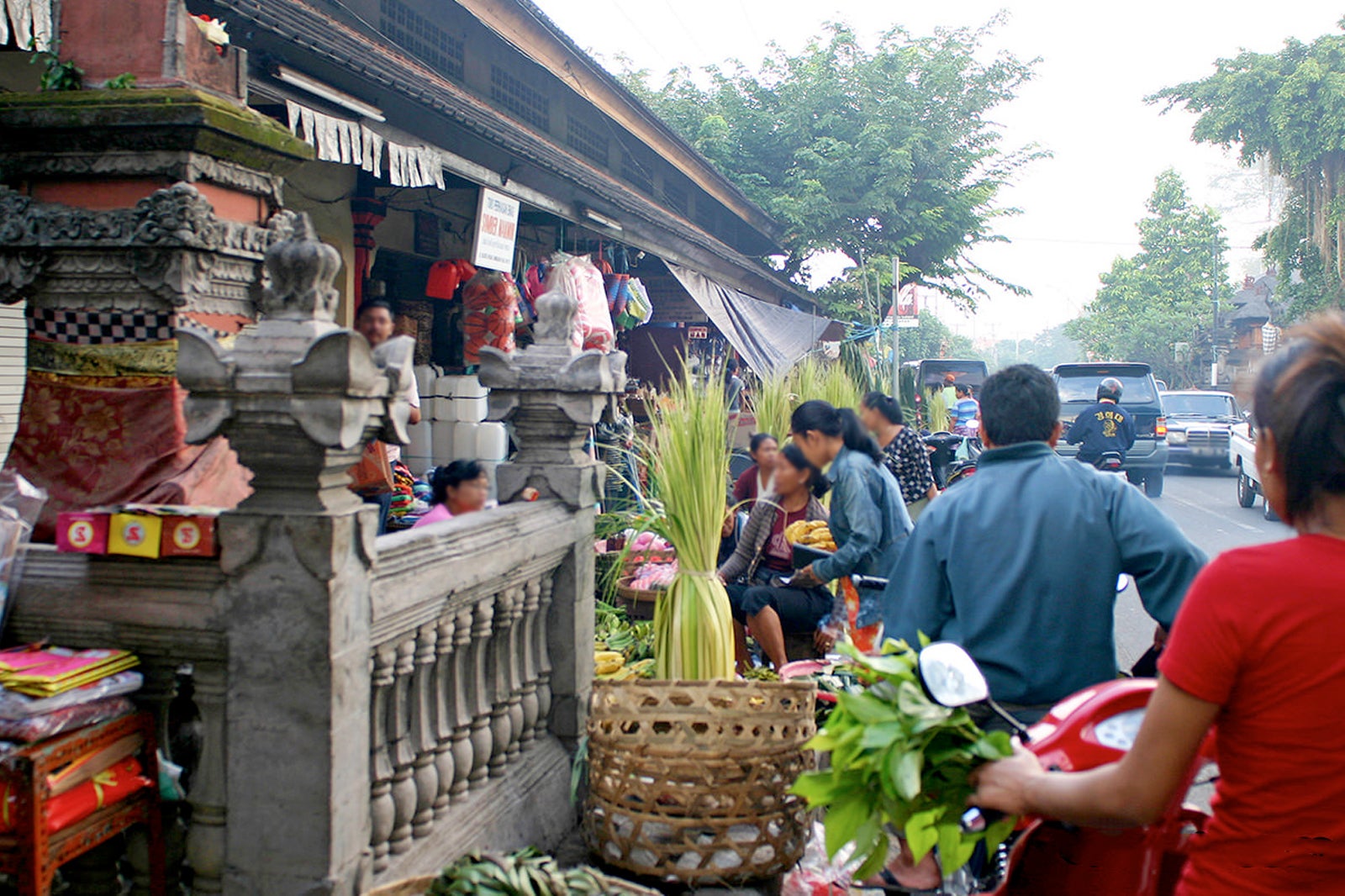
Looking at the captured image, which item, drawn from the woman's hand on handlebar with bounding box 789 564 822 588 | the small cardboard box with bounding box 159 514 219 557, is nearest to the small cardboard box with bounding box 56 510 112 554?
the small cardboard box with bounding box 159 514 219 557

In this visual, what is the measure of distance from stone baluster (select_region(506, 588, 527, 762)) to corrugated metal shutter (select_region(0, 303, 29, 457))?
4146 mm

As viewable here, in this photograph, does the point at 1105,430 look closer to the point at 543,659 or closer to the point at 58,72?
the point at 543,659

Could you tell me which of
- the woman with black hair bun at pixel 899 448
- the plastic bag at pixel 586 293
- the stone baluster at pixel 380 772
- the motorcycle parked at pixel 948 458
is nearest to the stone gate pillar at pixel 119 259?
the stone baluster at pixel 380 772

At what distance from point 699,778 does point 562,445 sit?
1.43m

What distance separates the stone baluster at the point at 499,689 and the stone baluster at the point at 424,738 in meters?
0.43

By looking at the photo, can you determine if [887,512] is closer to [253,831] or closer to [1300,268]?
[253,831]

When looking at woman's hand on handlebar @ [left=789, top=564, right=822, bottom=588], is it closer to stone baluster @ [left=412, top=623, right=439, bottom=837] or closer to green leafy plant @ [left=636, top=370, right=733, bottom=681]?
green leafy plant @ [left=636, top=370, right=733, bottom=681]

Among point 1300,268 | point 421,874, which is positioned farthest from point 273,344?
point 1300,268

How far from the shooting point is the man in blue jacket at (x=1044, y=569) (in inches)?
97.9

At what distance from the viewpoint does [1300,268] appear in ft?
93.2

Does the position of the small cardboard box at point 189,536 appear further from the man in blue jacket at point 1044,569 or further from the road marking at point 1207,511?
the road marking at point 1207,511

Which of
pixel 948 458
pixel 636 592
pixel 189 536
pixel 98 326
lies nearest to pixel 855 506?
pixel 636 592

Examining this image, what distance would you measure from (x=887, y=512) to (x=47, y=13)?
13.7ft

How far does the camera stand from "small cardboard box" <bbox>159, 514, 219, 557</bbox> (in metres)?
2.26
